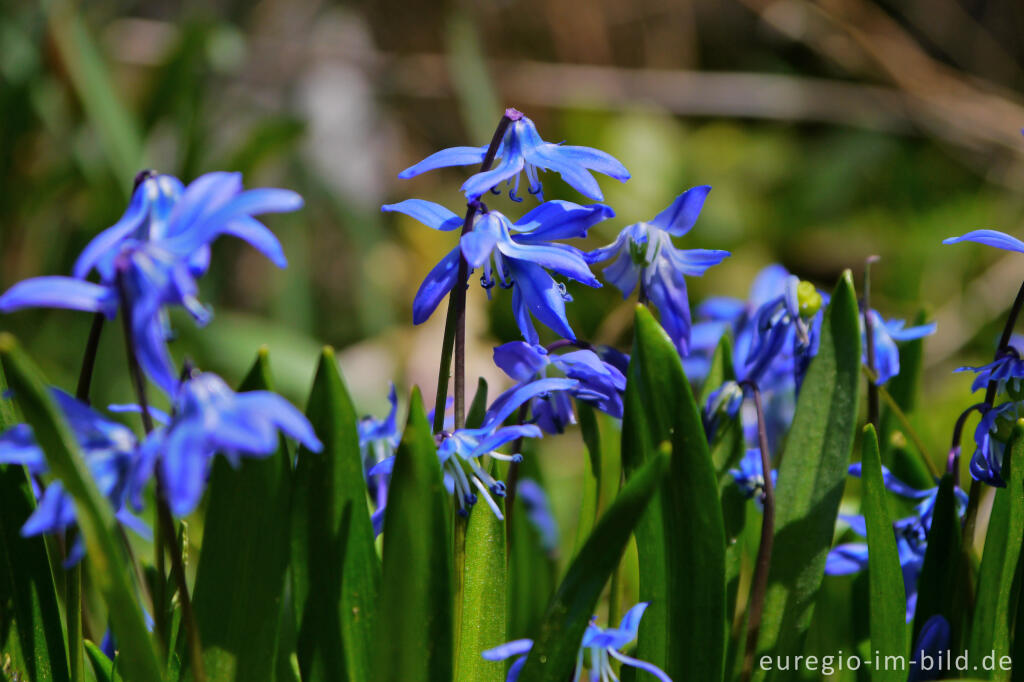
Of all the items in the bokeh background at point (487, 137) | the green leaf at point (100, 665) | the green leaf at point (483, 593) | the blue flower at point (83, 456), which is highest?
the bokeh background at point (487, 137)

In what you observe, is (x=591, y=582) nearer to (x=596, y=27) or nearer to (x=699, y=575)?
(x=699, y=575)

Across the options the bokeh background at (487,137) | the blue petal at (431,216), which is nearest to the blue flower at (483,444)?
the blue petal at (431,216)

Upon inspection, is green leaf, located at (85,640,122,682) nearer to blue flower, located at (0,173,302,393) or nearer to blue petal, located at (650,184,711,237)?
blue flower, located at (0,173,302,393)

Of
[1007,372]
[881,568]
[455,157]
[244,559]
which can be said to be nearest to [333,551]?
[244,559]

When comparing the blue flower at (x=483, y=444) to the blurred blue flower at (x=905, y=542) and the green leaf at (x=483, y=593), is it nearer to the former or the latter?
the green leaf at (x=483, y=593)

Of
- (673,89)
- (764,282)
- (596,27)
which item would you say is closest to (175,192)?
(764,282)

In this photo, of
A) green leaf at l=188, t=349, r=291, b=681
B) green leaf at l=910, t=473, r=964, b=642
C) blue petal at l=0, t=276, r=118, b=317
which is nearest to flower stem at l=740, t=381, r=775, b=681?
green leaf at l=910, t=473, r=964, b=642
